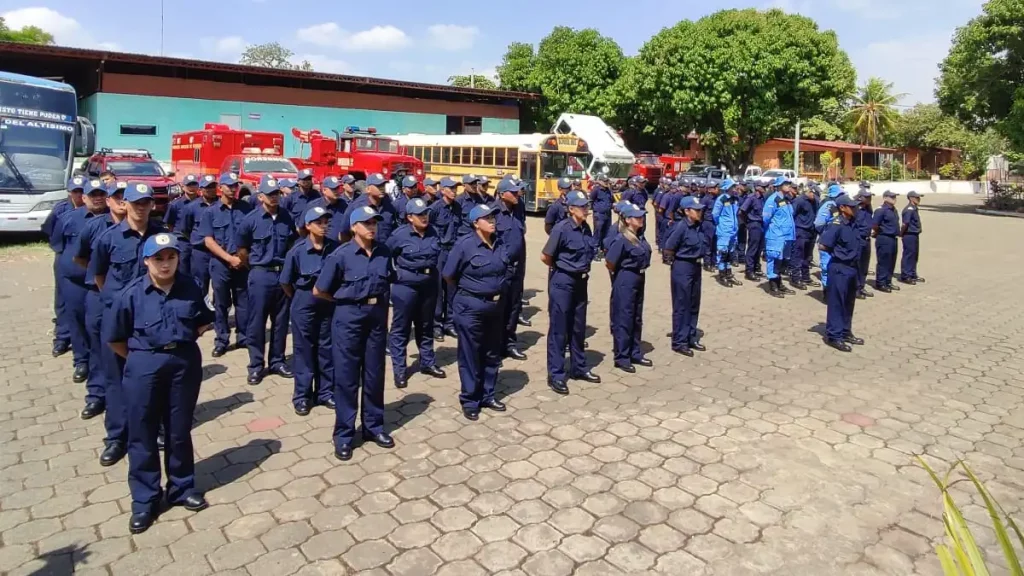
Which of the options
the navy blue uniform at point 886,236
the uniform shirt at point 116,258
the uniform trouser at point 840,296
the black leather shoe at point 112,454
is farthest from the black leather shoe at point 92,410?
the navy blue uniform at point 886,236

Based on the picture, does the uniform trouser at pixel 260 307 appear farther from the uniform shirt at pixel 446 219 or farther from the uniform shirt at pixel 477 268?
the uniform shirt at pixel 446 219

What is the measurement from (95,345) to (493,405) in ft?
10.3

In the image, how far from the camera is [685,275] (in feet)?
25.8

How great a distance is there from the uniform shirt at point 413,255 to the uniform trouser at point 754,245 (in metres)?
7.57

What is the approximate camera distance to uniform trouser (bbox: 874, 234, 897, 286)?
11.6m

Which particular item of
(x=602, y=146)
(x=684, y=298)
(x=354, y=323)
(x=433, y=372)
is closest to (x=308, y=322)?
(x=354, y=323)

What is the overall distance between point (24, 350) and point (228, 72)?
25.6 meters

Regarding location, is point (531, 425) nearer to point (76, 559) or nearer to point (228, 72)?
point (76, 559)

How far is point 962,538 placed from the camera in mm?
1655

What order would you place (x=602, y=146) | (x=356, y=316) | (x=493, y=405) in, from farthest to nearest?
(x=602, y=146), (x=493, y=405), (x=356, y=316)

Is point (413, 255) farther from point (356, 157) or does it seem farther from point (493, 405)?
point (356, 157)

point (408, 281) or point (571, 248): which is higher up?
point (571, 248)

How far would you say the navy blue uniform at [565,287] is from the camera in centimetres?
654

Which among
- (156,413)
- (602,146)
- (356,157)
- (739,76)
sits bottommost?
(156,413)
